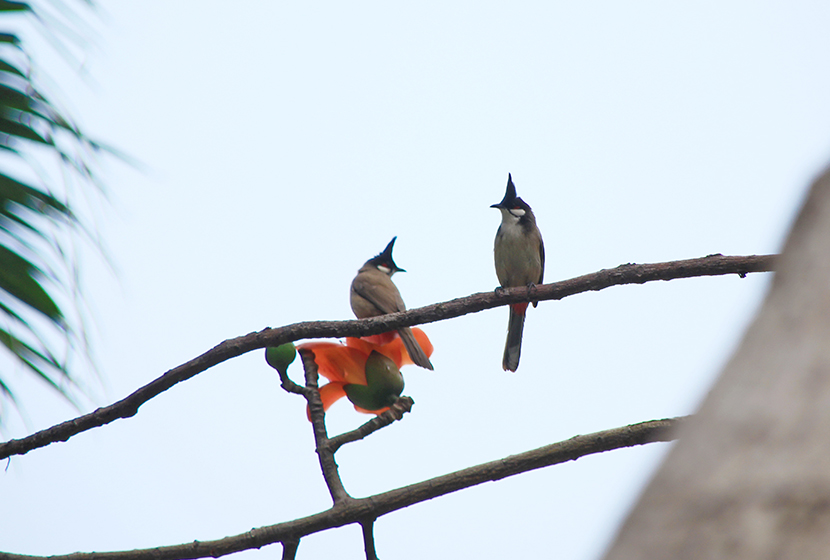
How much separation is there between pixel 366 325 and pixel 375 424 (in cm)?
24

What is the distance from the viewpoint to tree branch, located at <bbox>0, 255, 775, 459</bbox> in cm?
151

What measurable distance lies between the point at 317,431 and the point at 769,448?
1.42 metres

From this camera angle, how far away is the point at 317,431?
5.32ft

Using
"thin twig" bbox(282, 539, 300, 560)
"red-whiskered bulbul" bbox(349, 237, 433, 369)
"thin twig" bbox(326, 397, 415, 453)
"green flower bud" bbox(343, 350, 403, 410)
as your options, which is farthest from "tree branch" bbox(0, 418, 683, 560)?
"red-whiskered bulbul" bbox(349, 237, 433, 369)

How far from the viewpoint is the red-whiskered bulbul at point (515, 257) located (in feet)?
15.4

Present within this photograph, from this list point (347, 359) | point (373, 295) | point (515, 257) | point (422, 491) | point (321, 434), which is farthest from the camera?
point (515, 257)

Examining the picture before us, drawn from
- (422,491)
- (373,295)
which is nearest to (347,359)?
(422,491)

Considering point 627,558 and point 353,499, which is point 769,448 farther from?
point 353,499

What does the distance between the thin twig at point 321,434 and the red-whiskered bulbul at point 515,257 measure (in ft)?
10.1

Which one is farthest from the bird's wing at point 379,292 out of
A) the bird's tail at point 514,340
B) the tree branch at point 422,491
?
the tree branch at point 422,491

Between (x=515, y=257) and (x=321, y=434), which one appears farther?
(x=515, y=257)

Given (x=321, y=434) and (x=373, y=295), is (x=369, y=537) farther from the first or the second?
(x=373, y=295)

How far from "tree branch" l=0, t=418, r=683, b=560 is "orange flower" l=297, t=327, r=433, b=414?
31 cm

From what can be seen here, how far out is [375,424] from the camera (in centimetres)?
162
